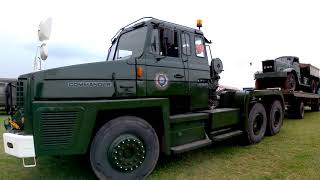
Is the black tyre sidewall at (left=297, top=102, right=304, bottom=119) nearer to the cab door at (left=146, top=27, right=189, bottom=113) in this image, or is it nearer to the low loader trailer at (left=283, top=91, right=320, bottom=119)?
the low loader trailer at (left=283, top=91, right=320, bottom=119)

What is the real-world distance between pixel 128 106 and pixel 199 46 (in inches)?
92.7

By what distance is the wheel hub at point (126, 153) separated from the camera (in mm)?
4352

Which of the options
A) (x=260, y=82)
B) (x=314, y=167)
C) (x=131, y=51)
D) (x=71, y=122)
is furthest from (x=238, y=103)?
(x=260, y=82)

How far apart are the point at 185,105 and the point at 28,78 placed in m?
2.85

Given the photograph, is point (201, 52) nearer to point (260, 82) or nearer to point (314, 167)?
point (314, 167)

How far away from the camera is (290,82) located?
494 inches

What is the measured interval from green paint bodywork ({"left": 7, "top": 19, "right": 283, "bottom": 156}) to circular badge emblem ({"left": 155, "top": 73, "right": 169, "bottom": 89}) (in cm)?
5

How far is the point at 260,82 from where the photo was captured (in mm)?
13047

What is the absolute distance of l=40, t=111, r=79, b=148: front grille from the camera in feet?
13.1

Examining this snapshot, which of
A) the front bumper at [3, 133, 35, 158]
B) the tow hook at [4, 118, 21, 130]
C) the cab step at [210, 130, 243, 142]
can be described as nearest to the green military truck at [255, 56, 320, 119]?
the cab step at [210, 130, 243, 142]

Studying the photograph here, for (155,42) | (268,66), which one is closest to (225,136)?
(155,42)

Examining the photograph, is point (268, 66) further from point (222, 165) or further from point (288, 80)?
point (222, 165)

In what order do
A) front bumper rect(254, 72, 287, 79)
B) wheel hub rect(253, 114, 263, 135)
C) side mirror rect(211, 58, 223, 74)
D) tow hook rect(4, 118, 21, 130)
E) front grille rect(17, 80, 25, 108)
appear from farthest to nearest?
front bumper rect(254, 72, 287, 79), wheel hub rect(253, 114, 263, 135), side mirror rect(211, 58, 223, 74), tow hook rect(4, 118, 21, 130), front grille rect(17, 80, 25, 108)

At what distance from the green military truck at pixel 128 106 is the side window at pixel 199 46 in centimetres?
2
